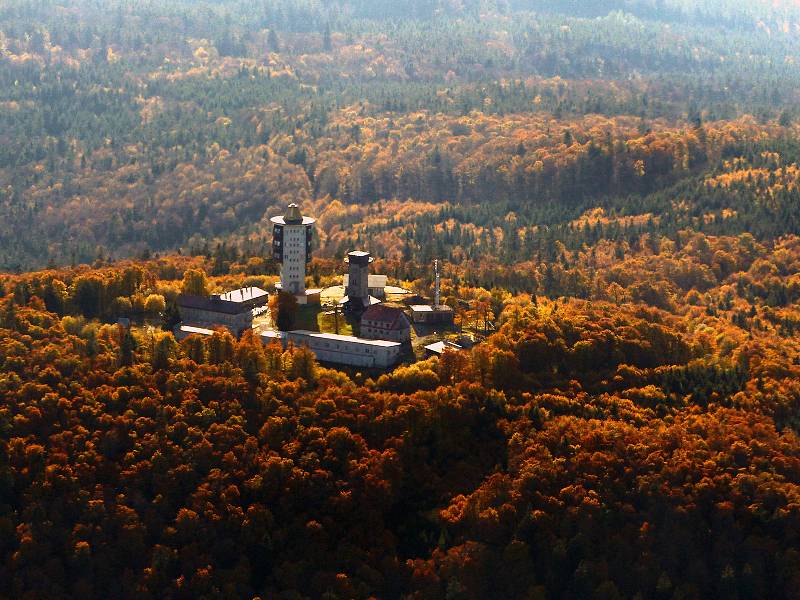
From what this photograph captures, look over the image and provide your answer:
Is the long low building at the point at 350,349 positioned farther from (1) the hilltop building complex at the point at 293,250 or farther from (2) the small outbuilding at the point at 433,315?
(1) the hilltop building complex at the point at 293,250

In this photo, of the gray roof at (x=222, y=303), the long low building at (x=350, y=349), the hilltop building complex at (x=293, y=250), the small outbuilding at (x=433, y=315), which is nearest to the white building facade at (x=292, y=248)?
the hilltop building complex at (x=293, y=250)

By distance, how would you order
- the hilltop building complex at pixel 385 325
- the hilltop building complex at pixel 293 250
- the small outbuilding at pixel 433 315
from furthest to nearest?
the hilltop building complex at pixel 293 250 < the small outbuilding at pixel 433 315 < the hilltop building complex at pixel 385 325

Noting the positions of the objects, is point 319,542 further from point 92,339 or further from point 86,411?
point 92,339

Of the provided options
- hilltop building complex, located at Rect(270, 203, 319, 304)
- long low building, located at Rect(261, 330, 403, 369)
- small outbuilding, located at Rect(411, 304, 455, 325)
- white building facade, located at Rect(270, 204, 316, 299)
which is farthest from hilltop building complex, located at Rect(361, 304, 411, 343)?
white building facade, located at Rect(270, 204, 316, 299)

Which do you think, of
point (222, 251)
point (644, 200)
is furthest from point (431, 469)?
point (644, 200)

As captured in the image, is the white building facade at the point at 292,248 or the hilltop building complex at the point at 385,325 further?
A: the white building facade at the point at 292,248

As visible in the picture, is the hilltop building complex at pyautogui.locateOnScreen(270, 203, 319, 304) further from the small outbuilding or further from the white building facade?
Result: the small outbuilding

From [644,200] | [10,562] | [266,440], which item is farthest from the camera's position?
[644,200]

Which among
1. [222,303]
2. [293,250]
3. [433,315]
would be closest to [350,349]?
[433,315]

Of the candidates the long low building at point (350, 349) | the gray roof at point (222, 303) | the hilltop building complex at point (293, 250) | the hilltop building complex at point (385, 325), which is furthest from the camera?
the hilltop building complex at point (293, 250)
